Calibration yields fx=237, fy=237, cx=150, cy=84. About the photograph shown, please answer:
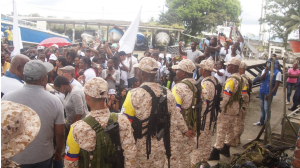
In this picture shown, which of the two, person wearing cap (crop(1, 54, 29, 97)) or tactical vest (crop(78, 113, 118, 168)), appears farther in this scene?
person wearing cap (crop(1, 54, 29, 97))

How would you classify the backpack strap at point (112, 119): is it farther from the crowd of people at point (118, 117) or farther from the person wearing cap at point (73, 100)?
the person wearing cap at point (73, 100)

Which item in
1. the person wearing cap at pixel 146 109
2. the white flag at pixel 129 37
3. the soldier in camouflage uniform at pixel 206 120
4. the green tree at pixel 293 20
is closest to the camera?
the person wearing cap at pixel 146 109

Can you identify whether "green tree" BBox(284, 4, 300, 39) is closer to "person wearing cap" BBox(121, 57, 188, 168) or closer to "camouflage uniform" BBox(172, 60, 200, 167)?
"camouflage uniform" BBox(172, 60, 200, 167)

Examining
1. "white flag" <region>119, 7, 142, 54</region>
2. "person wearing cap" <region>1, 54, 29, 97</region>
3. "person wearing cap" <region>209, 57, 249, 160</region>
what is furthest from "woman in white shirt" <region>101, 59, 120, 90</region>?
"person wearing cap" <region>209, 57, 249, 160</region>

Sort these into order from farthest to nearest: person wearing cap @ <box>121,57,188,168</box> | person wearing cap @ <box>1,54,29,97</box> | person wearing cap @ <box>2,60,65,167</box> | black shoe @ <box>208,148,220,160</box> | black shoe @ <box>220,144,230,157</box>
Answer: black shoe @ <box>220,144,230,157</box> < black shoe @ <box>208,148,220,160</box> < person wearing cap @ <box>1,54,29,97</box> < person wearing cap @ <box>121,57,188,168</box> < person wearing cap @ <box>2,60,65,167</box>

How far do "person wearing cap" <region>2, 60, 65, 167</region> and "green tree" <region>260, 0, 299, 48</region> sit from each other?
35.2 meters

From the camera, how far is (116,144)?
2.41 metres

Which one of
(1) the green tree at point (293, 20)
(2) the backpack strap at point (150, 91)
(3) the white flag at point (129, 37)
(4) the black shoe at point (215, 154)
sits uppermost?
(1) the green tree at point (293, 20)

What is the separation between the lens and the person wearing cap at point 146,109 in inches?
120

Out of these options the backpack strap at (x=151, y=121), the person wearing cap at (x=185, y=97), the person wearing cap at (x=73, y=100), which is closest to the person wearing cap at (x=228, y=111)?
the person wearing cap at (x=185, y=97)

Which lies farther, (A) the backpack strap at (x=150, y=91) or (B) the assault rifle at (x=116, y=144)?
(A) the backpack strap at (x=150, y=91)

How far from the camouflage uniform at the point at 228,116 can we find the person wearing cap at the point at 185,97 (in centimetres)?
108

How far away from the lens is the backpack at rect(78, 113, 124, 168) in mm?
2312

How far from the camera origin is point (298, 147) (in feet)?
8.14
